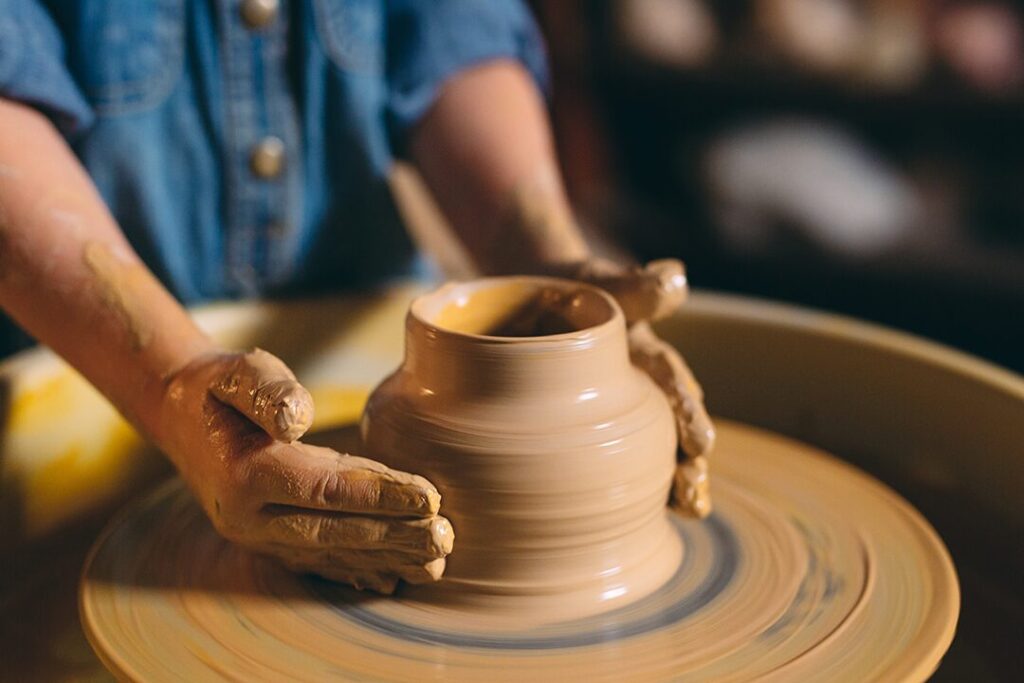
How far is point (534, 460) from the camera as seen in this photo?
83 centimetres

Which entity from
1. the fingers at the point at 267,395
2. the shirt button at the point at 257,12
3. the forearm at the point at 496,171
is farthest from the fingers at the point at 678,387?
the shirt button at the point at 257,12

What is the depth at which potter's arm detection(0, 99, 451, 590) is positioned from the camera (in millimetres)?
808

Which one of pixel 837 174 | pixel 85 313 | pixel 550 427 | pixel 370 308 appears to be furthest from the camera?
pixel 837 174

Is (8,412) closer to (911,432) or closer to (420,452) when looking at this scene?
(420,452)

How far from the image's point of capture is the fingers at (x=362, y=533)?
0.80m

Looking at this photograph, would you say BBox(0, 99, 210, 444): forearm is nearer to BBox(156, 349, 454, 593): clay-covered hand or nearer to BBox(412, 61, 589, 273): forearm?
BBox(156, 349, 454, 593): clay-covered hand

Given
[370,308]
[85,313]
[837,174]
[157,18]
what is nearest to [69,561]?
[85,313]

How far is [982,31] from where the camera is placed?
2885 millimetres

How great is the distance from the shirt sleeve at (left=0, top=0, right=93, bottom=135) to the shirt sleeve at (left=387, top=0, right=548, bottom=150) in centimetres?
38

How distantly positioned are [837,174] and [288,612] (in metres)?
2.62

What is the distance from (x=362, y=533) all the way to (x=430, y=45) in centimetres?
75

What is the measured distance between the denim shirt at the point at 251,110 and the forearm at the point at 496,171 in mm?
34

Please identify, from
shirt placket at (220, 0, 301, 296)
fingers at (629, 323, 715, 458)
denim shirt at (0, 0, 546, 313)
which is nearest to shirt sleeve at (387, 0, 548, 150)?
denim shirt at (0, 0, 546, 313)

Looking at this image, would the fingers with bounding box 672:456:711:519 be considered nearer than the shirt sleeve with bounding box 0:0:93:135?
Yes
